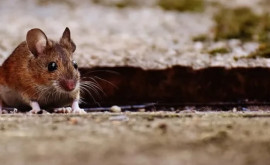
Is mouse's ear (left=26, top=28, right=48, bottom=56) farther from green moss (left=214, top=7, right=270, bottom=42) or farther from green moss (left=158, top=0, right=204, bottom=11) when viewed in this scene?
green moss (left=158, top=0, right=204, bottom=11)

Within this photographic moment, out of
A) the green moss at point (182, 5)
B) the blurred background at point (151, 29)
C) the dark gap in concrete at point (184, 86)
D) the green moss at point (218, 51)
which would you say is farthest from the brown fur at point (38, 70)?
the green moss at point (182, 5)

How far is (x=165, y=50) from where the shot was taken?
7090 millimetres

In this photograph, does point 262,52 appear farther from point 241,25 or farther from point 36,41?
point 36,41

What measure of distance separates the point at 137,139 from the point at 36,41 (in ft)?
8.01

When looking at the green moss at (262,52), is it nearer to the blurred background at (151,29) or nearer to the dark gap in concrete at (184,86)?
the blurred background at (151,29)

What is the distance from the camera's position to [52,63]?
5.38 m

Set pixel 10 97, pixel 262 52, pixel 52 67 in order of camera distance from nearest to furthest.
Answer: pixel 52 67 → pixel 10 97 → pixel 262 52

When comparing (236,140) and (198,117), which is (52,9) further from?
(236,140)

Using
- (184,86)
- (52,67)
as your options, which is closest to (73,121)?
(52,67)

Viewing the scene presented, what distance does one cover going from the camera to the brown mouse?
209 inches

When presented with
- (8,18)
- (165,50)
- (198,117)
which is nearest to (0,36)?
(8,18)

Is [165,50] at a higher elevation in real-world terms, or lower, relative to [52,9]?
lower

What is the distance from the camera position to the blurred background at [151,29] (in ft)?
21.5

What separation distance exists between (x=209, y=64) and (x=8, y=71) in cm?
190
